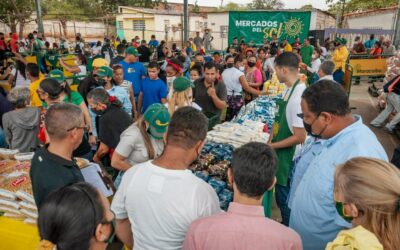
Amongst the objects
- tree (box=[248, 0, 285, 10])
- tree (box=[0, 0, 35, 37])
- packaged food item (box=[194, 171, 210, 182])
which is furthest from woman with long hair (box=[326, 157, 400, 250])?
tree (box=[248, 0, 285, 10])

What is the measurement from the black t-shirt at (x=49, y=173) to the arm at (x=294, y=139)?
204 cm

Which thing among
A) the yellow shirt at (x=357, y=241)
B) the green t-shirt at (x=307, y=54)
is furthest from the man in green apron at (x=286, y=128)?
the green t-shirt at (x=307, y=54)

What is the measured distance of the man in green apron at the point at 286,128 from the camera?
10.6 ft

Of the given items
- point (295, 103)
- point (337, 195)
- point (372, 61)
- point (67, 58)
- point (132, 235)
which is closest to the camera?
point (337, 195)

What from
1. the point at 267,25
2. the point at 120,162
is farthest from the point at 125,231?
the point at 267,25

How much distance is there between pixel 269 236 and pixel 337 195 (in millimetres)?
444

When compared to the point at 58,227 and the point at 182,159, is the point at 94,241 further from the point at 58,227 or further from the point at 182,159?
the point at 182,159

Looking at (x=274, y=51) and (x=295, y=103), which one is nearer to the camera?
(x=295, y=103)

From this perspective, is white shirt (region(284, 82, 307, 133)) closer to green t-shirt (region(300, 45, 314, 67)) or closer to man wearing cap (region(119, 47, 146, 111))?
man wearing cap (region(119, 47, 146, 111))

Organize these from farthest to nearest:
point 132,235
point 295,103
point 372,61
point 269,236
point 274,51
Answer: point 372,61, point 274,51, point 295,103, point 132,235, point 269,236

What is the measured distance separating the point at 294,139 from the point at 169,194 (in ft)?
6.19

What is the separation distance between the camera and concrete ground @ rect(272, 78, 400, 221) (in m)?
7.03

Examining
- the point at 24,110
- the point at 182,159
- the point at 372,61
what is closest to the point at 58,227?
the point at 182,159

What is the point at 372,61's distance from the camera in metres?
13.9
